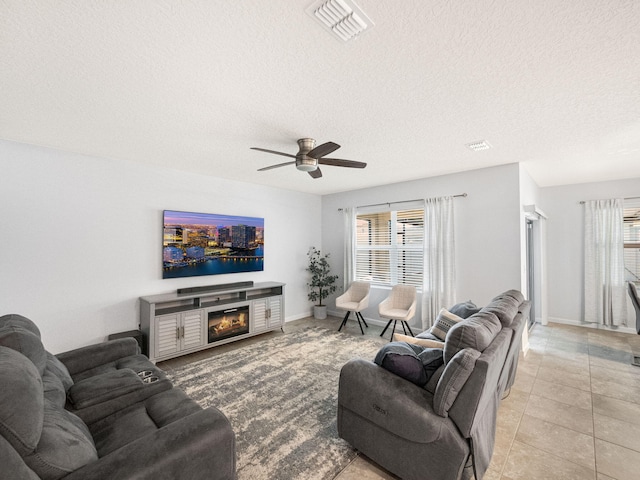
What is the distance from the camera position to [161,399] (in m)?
1.85

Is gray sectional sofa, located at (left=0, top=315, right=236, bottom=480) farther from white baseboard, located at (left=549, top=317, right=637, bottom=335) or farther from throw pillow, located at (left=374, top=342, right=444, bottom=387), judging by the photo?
white baseboard, located at (left=549, top=317, right=637, bottom=335)

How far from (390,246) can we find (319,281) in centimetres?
156

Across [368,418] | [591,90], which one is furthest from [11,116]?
[591,90]

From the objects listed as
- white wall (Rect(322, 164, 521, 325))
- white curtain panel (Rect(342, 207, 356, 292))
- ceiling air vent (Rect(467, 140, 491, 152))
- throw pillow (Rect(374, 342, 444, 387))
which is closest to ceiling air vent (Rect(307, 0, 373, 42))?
throw pillow (Rect(374, 342, 444, 387))

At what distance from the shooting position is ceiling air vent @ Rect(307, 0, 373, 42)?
1307 millimetres

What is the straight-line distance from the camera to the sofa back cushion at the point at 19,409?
1.00 meters

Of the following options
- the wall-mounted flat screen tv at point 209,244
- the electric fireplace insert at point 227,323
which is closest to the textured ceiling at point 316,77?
the wall-mounted flat screen tv at point 209,244

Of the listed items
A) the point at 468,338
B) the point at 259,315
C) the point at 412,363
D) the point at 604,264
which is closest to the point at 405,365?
the point at 412,363

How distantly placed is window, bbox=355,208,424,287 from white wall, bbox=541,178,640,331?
8.79 ft

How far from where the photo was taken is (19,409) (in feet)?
3.40

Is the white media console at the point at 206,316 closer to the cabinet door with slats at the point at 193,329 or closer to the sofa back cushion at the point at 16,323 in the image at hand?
the cabinet door with slats at the point at 193,329

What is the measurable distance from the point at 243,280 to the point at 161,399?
304 cm

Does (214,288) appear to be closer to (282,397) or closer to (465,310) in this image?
(282,397)

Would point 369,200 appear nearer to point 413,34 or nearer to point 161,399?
point 413,34
